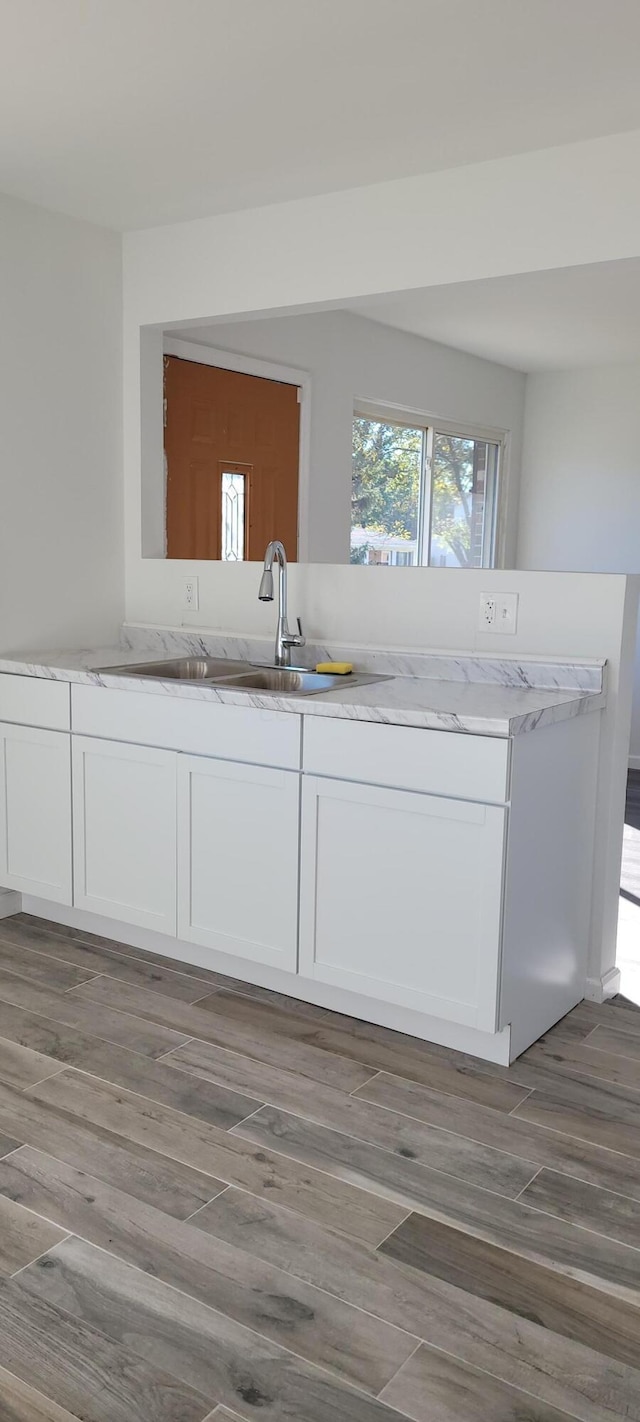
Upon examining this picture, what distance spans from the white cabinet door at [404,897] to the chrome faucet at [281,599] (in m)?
0.69

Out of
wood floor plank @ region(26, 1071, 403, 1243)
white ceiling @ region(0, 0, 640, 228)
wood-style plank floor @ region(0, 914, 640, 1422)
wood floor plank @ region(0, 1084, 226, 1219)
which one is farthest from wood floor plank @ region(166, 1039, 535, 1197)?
white ceiling @ region(0, 0, 640, 228)

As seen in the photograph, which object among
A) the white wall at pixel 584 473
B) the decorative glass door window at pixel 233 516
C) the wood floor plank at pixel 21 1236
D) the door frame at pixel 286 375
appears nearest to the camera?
the wood floor plank at pixel 21 1236

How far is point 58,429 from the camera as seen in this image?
3406 millimetres

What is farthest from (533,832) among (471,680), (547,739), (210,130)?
(210,130)

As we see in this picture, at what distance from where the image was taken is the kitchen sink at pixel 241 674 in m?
3.00

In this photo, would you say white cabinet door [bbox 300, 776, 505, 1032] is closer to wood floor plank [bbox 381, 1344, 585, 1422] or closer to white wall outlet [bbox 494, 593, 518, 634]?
white wall outlet [bbox 494, 593, 518, 634]

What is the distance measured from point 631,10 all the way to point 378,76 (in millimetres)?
548

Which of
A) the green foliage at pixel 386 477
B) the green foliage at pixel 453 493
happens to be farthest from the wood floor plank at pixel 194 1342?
the green foliage at pixel 453 493

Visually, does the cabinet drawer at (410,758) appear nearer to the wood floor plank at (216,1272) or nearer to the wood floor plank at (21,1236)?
the wood floor plank at (216,1272)

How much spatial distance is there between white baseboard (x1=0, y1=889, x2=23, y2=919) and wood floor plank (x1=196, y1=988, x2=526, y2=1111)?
93cm

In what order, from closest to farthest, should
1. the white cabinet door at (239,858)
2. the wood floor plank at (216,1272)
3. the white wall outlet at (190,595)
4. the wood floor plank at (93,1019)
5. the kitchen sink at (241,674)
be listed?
the wood floor plank at (216,1272)
the wood floor plank at (93,1019)
the white cabinet door at (239,858)
the kitchen sink at (241,674)
the white wall outlet at (190,595)

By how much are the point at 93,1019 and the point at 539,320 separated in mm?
3877

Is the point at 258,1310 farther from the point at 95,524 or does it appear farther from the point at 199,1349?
the point at 95,524

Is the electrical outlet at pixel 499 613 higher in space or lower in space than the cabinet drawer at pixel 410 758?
higher
